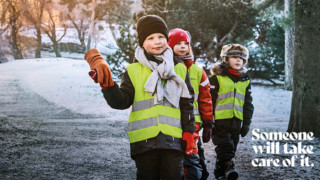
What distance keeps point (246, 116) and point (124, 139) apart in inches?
141

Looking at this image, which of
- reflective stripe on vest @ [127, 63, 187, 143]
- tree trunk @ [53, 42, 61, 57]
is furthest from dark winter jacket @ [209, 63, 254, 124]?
tree trunk @ [53, 42, 61, 57]

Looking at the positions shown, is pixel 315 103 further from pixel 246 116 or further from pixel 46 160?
pixel 46 160

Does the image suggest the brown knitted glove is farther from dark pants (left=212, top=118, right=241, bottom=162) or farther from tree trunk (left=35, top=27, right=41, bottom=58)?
tree trunk (left=35, top=27, right=41, bottom=58)

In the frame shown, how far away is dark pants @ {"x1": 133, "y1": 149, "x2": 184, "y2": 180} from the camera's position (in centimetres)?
300

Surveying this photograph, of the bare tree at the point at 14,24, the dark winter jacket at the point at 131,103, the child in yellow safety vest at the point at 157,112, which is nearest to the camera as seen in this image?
the dark winter jacket at the point at 131,103

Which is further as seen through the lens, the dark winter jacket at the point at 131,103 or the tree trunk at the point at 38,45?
the tree trunk at the point at 38,45

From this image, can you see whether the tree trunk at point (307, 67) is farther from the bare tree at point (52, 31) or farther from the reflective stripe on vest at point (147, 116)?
the bare tree at point (52, 31)

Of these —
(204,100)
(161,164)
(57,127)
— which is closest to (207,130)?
(204,100)

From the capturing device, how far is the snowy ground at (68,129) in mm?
5520

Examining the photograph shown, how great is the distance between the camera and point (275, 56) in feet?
68.9

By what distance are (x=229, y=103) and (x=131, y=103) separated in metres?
2.34

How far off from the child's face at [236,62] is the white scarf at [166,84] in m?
2.24

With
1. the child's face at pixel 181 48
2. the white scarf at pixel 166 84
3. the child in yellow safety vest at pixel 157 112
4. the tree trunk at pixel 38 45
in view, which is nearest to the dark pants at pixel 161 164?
the child in yellow safety vest at pixel 157 112

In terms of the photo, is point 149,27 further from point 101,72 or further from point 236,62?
point 236,62
